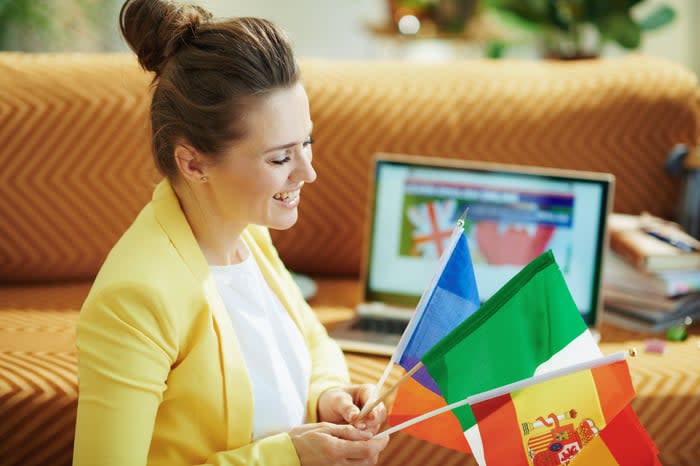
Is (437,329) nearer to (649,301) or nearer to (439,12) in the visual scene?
(649,301)

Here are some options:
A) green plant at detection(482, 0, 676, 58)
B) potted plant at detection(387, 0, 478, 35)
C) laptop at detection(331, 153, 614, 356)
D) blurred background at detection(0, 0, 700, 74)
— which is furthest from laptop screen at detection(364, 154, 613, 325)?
potted plant at detection(387, 0, 478, 35)

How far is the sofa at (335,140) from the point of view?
180cm

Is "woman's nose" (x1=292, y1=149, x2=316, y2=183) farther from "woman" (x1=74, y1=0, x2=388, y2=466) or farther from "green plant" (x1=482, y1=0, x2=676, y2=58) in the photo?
"green plant" (x1=482, y1=0, x2=676, y2=58)

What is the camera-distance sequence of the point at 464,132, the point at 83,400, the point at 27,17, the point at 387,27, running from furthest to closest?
the point at 387,27 → the point at 27,17 → the point at 464,132 → the point at 83,400

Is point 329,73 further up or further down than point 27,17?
further down

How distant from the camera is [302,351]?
4.09 ft

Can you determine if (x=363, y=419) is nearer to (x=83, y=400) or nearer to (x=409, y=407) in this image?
(x=409, y=407)

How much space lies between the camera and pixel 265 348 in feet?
3.76

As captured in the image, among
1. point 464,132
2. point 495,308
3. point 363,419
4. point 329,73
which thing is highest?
point 329,73

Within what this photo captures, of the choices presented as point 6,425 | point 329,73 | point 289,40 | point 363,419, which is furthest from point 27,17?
point 363,419

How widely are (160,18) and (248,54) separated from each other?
0.14 m

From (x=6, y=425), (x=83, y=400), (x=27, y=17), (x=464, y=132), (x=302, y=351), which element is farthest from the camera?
(x=27, y=17)

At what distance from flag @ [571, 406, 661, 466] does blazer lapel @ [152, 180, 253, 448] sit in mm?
419

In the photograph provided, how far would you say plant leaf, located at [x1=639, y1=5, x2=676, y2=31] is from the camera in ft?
9.50
